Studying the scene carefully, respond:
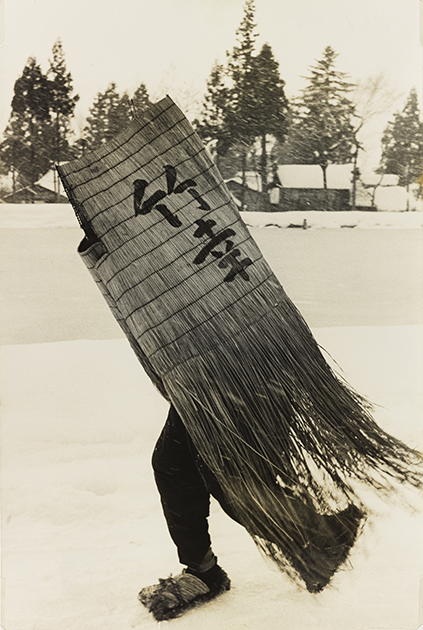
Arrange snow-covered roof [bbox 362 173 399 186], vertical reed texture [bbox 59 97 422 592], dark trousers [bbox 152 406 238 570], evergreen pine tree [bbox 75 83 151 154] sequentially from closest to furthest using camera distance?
1. vertical reed texture [bbox 59 97 422 592]
2. dark trousers [bbox 152 406 238 570]
3. evergreen pine tree [bbox 75 83 151 154]
4. snow-covered roof [bbox 362 173 399 186]

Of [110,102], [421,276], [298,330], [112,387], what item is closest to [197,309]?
[298,330]

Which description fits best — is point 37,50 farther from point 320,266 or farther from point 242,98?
point 320,266

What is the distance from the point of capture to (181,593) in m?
1.28

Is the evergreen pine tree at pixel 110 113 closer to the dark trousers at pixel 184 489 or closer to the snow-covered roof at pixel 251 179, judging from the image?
the snow-covered roof at pixel 251 179

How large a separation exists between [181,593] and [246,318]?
0.69 m

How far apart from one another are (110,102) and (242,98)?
1.05 ft

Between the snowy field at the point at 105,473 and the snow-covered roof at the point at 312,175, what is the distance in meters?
0.08

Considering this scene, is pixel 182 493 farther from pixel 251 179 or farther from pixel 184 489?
pixel 251 179

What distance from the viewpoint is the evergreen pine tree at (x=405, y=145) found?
54.1 inches

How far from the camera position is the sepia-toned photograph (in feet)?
3.70

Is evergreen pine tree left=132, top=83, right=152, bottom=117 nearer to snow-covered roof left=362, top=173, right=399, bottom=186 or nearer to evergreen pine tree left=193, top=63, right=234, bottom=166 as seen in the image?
evergreen pine tree left=193, top=63, right=234, bottom=166

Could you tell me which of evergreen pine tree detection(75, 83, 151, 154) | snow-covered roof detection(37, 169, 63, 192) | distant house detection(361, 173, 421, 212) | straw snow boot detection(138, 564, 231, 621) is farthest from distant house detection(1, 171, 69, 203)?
straw snow boot detection(138, 564, 231, 621)

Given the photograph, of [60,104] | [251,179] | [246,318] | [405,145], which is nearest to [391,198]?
[405,145]

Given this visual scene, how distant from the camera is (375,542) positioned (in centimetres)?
134
